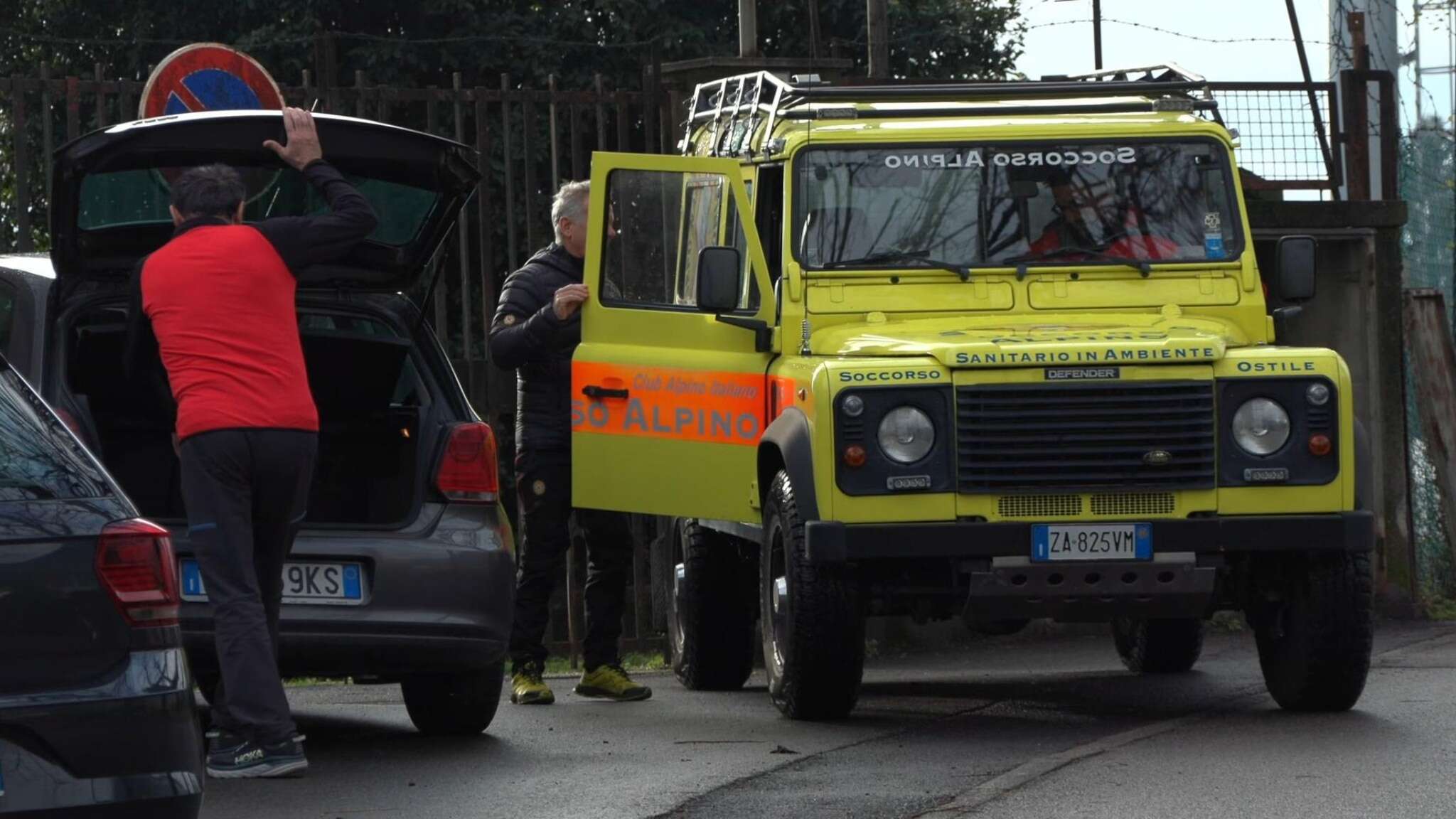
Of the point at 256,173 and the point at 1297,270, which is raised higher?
the point at 256,173

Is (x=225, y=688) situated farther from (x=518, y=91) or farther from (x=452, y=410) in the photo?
(x=518, y=91)

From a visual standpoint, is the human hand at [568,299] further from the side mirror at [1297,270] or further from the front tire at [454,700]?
the side mirror at [1297,270]

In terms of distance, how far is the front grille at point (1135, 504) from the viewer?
27.1 feet

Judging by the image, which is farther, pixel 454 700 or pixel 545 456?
pixel 545 456

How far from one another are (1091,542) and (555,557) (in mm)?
2537

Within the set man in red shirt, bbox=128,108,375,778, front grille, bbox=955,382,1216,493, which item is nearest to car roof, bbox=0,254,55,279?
man in red shirt, bbox=128,108,375,778

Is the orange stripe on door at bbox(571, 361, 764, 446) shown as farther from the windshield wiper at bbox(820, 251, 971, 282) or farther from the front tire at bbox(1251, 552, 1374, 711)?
the front tire at bbox(1251, 552, 1374, 711)

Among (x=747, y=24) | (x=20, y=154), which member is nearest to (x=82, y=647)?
(x=20, y=154)

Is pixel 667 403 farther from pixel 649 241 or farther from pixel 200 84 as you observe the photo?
pixel 200 84

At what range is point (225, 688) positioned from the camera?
697 centimetres

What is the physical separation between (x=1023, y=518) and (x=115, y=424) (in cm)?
319

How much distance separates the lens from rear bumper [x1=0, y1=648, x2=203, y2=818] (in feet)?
15.3

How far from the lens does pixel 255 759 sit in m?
7.00

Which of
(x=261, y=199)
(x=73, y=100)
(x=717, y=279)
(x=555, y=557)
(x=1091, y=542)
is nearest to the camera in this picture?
(x=1091, y=542)
